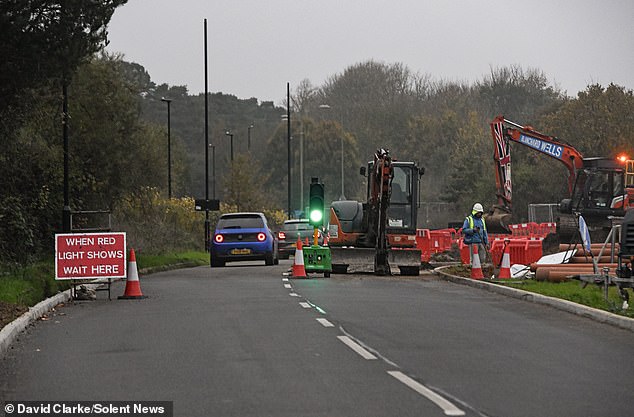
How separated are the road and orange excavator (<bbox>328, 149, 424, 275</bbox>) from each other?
10.6m

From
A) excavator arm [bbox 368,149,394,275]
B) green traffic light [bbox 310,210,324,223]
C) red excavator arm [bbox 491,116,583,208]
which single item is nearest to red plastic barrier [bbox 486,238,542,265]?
excavator arm [bbox 368,149,394,275]

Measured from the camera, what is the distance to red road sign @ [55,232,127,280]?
71.2 feet

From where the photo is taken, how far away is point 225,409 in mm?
9703

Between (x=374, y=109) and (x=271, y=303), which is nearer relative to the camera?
(x=271, y=303)

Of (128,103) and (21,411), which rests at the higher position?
(128,103)

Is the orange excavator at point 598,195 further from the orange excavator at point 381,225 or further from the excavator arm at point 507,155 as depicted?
the orange excavator at point 381,225

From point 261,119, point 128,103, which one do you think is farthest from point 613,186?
point 261,119

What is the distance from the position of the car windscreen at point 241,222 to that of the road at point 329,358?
15.7 metres

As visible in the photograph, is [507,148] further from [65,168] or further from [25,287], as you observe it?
[25,287]

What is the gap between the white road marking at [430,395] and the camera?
9438 mm

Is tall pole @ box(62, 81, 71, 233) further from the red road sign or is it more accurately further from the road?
the road

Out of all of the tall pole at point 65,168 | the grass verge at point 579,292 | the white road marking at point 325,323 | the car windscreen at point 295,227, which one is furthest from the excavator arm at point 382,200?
the car windscreen at point 295,227

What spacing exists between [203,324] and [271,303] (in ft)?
11.7

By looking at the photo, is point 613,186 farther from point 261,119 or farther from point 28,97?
point 261,119
